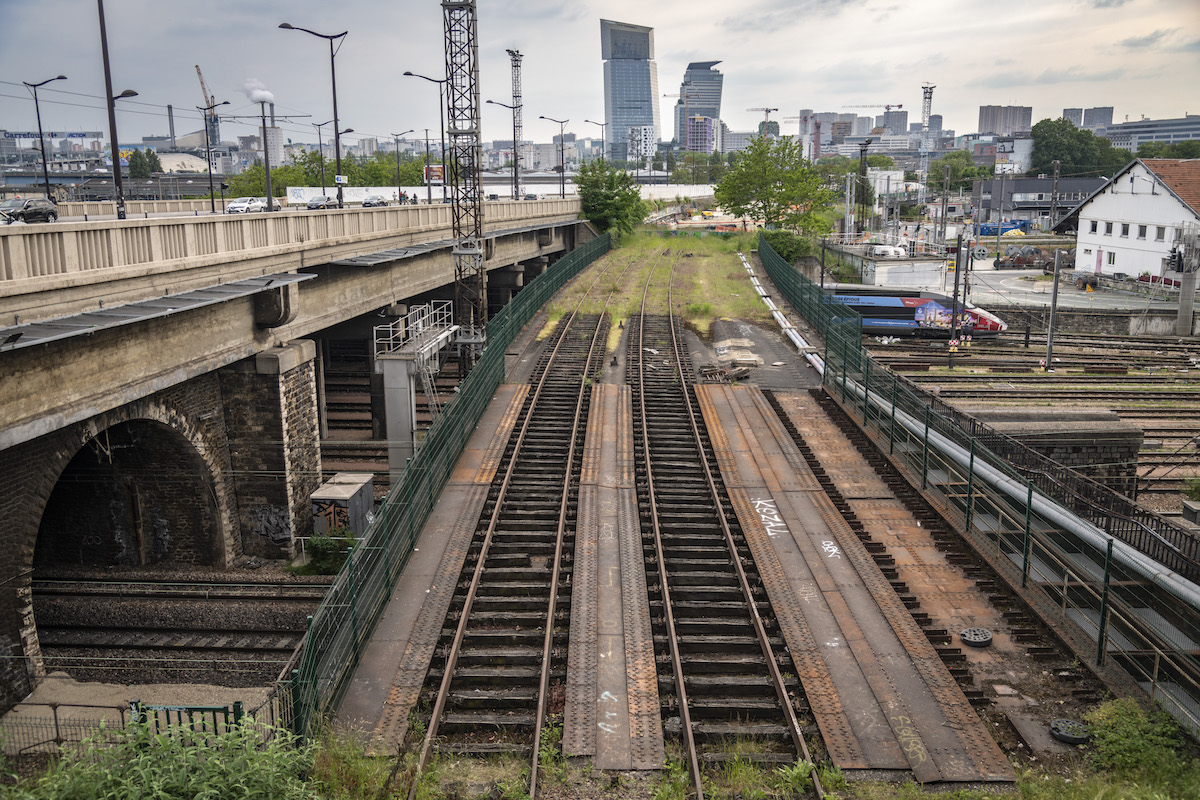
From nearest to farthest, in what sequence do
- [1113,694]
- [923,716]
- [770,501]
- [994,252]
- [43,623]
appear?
1. [923,716]
2. [1113,694]
3. [43,623]
4. [770,501]
5. [994,252]

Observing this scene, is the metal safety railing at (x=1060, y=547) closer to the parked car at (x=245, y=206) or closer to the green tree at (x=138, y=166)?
the parked car at (x=245, y=206)

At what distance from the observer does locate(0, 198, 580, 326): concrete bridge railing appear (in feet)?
38.7

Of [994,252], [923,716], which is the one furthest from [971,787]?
[994,252]

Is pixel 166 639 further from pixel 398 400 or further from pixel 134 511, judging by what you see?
pixel 398 400

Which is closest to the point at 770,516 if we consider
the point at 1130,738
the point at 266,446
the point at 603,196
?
the point at 1130,738

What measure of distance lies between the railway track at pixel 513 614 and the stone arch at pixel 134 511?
241 inches

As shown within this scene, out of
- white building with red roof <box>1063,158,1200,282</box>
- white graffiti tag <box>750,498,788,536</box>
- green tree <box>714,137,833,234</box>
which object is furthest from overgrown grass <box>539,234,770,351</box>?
white building with red roof <box>1063,158,1200,282</box>

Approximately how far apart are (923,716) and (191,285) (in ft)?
46.5

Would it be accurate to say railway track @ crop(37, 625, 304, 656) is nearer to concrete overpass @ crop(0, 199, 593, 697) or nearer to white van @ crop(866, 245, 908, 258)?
concrete overpass @ crop(0, 199, 593, 697)

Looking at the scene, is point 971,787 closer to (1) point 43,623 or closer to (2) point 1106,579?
(2) point 1106,579

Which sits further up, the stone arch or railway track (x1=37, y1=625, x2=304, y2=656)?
the stone arch

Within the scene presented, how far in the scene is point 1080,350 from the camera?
41.2 meters

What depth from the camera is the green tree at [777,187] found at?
6338 cm

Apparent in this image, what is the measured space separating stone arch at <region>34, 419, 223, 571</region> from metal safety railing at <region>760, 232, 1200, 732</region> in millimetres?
15281
